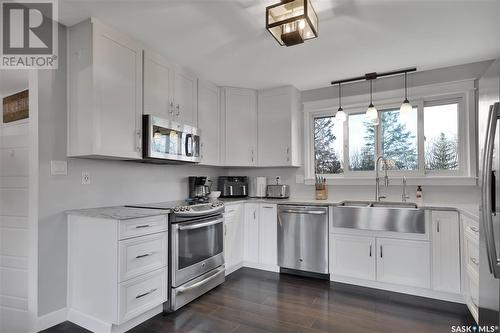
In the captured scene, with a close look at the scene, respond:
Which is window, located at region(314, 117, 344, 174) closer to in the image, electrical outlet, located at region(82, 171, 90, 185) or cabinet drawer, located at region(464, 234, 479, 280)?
cabinet drawer, located at region(464, 234, 479, 280)

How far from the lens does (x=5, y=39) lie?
6.88ft

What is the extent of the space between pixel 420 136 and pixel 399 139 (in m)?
0.22

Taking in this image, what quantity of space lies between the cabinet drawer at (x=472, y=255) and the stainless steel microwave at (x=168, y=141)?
265 cm

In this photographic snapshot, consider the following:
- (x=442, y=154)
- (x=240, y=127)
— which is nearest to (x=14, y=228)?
(x=240, y=127)

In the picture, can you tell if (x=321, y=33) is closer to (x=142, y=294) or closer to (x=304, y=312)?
(x=304, y=312)

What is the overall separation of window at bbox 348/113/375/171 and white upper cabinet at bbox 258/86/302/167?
700 mm

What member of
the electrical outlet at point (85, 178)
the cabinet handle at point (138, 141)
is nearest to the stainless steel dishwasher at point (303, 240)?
the cabinet handle at point (138, 141)

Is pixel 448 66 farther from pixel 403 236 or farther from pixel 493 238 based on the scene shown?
pixel 493 238

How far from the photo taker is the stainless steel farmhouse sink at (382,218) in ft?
8.74

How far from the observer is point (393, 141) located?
11.3ft

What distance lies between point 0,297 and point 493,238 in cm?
359

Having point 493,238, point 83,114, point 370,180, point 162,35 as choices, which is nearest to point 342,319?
point 493,238

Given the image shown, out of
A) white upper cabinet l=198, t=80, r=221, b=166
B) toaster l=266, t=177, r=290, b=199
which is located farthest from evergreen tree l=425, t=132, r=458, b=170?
white upper cabinet l=198, t=80, r=221, b=166

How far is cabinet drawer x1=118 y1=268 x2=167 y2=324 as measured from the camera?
Answer: 1.99m
